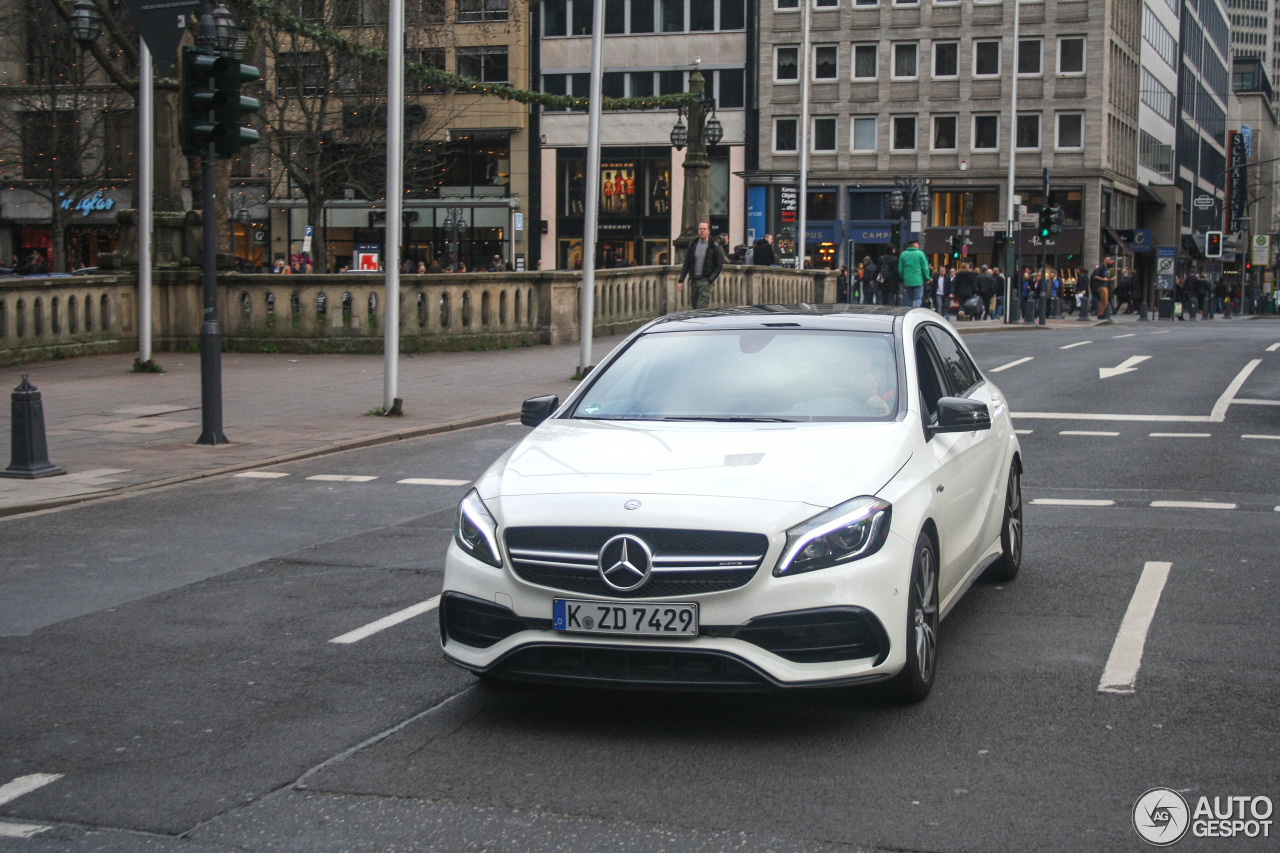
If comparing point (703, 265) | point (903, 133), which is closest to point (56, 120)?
point (703, 265)

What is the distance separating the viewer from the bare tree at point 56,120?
4306cm

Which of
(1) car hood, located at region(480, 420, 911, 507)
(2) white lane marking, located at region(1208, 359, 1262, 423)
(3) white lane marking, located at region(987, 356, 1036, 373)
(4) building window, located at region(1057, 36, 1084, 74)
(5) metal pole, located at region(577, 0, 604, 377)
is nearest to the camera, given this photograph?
(1) car hood, located at region(480, 420, 911, 507)

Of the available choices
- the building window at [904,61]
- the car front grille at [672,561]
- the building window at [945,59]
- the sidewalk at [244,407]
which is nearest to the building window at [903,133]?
the building window at [904,61]

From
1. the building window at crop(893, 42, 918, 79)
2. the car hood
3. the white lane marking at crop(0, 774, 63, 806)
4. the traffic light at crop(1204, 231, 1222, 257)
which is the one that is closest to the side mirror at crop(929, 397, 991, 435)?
the car hood

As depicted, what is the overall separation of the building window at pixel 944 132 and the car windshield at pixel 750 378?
6254 centimetres

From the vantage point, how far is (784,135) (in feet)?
221

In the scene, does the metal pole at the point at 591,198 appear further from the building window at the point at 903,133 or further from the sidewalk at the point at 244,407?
the building window at the point at 903,133

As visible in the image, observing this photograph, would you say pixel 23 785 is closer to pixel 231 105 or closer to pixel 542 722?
pixel 542 722

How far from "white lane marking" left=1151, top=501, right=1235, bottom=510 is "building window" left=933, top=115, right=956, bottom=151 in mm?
58493

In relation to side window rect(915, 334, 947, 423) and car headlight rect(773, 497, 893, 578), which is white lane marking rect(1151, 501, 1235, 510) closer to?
side window rect(915, 334, 947, 423)

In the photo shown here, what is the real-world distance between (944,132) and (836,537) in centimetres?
6477

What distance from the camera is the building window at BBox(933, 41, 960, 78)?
67000mm

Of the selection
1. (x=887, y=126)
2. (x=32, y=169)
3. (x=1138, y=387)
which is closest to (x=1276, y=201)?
(x=887, y=126)

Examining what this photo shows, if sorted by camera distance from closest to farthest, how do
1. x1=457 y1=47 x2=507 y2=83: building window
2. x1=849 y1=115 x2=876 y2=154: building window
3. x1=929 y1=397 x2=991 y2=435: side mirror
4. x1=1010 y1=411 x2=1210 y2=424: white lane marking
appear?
x1=929 y1=397 x2=991 y2=435: side mirror
x1=1010 y1=411 x2=1210 y2=424: white lane marking
x1=457 y1=47 x2=507 y2=83: building window
x1=849 y1=115 x2=876 y2=154: building window
